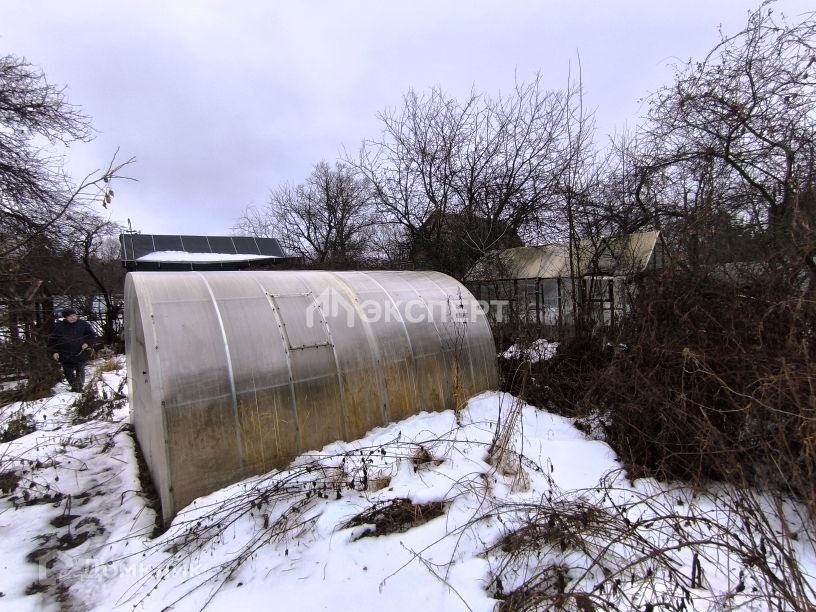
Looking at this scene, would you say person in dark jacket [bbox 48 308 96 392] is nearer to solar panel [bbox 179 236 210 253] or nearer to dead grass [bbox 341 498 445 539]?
dead grass [bbox 341 498 445 539]

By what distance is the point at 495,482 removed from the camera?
376 centimetres

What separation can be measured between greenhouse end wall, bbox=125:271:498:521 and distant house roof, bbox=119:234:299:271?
13074 millimetres

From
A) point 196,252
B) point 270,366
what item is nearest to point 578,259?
point 270,366

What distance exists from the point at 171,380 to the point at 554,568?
369cm

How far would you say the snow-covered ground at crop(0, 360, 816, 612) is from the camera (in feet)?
8.31

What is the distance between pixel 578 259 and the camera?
7.96m

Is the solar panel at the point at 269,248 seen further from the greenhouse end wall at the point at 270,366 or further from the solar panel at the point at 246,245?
the greenhouse end wall at the point at 270,366

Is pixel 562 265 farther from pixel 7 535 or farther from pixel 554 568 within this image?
pixel 7 535

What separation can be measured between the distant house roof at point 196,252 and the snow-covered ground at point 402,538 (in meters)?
14.0

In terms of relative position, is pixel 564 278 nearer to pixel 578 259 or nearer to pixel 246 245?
pixel 578 259

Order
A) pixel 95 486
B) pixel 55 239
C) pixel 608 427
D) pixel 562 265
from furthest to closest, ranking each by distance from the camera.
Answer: pixel 562 265 < pixel 55 239 < pixel 608 427 < pixel 95 486

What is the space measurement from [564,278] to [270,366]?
875 cm

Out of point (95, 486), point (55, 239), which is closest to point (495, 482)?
point (95, 486)

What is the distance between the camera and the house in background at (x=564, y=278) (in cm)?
711
